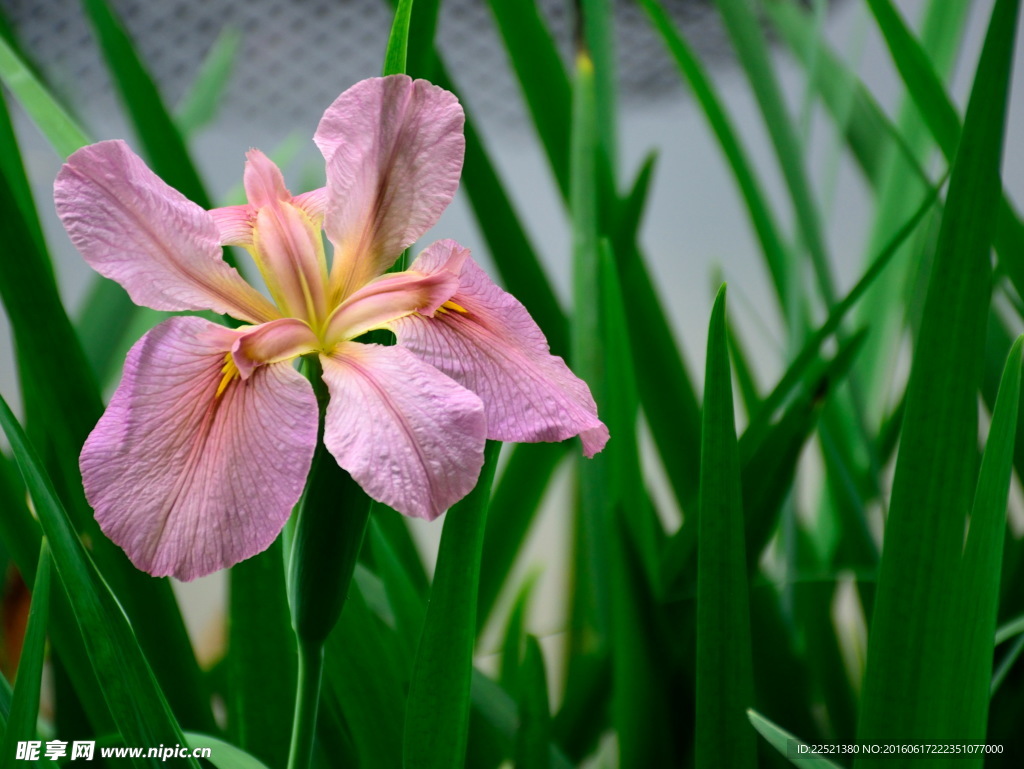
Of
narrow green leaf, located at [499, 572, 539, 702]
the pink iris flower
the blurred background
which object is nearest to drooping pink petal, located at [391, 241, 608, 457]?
the pink iris flower

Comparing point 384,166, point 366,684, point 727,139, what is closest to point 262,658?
point 366,684

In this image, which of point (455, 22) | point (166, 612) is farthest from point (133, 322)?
point (455, 22)

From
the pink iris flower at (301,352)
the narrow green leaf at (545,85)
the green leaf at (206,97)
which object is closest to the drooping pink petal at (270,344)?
the pink iris flower at (301,352)

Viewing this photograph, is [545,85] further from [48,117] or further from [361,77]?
[361,77]

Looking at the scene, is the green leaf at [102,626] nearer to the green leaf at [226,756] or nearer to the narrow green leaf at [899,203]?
the green leaf at [226,756]

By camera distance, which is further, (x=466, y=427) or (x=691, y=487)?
(x=691, y=487)

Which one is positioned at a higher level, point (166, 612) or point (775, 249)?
point (775, 249)

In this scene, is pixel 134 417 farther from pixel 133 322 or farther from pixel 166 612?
pixel 133 322
